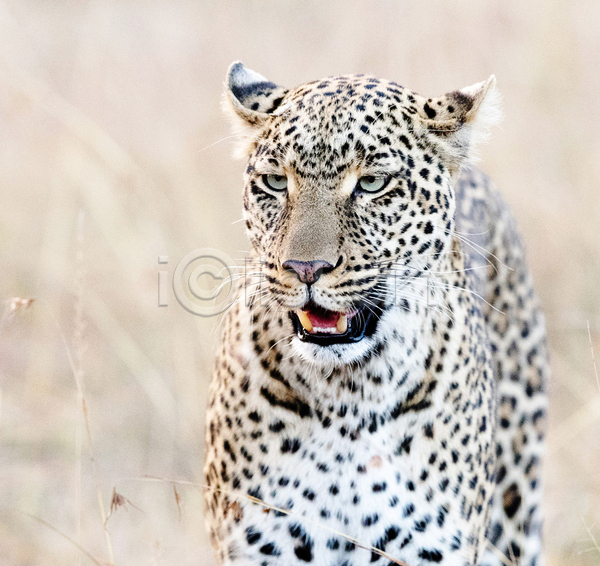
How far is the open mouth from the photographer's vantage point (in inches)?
147

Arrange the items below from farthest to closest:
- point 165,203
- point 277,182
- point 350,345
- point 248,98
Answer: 1. point 165,203
2. point 248,98
3. point 277,182
4. point 350,345

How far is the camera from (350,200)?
3.79m

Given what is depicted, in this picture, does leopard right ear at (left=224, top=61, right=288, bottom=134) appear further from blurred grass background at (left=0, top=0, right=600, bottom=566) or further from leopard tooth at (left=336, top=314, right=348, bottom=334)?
blurred grass background at (left=0, top=0, right=600, bottom=566)

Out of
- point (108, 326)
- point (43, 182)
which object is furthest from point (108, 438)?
point (43, 182)

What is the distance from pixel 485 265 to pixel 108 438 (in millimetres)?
3509

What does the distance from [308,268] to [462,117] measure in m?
1.18

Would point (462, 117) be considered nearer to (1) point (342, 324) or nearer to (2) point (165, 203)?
(1) point (342, 324)

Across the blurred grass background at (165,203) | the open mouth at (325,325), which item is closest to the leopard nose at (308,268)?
the open mouth at (325,325)

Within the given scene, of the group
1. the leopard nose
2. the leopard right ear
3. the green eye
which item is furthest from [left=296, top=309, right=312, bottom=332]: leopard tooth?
the leopard right ear

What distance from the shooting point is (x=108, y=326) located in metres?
7.45

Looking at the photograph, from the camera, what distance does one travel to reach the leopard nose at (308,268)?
3463mm

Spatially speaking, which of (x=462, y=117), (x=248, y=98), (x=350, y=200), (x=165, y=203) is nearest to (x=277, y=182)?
(x=350, y=200)

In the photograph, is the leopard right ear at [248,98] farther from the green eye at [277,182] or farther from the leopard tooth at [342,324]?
Answer: the leopard tooth at [342,324]

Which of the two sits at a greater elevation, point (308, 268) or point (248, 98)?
point (248, 98)
